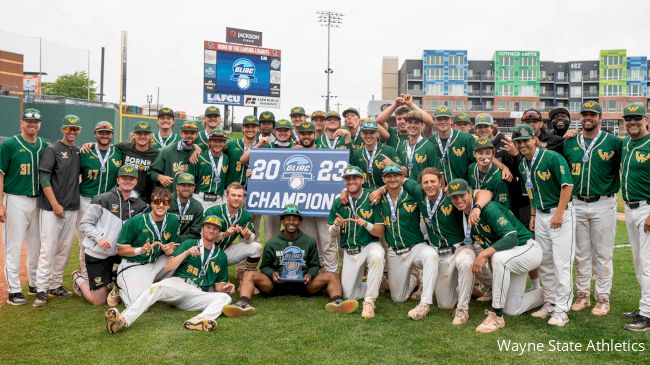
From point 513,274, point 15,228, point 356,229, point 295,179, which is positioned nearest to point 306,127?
point 295,179

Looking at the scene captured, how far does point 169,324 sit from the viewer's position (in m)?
6.09

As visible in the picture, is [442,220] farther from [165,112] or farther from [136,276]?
[165,112]

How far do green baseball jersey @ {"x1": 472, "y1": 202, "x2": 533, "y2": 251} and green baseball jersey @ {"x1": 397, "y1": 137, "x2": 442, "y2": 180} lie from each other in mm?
1420

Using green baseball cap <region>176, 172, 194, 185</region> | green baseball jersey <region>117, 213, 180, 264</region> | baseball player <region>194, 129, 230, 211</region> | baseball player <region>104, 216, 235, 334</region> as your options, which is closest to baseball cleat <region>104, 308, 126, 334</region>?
baseball player <region>104, 216, 235, 334</region>

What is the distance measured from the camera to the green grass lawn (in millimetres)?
5066

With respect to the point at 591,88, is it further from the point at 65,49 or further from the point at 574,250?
the point at 574,250

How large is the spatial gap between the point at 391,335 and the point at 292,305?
170 cm

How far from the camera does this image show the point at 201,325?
585cm

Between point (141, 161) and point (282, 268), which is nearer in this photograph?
point (282, 268)

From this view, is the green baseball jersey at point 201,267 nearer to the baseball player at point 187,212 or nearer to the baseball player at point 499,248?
the baseball player at point 187,212

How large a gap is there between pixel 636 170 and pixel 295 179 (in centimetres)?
455

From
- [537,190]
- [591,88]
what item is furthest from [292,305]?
[591,88]

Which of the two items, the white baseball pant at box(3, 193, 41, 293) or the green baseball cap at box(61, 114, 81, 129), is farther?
the green baseball cap at box(61, 114, 81, 129)

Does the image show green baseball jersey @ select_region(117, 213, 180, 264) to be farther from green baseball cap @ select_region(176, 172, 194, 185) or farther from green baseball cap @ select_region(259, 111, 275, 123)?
green baseball cap @ select_region(259, 111, 275, 123)
